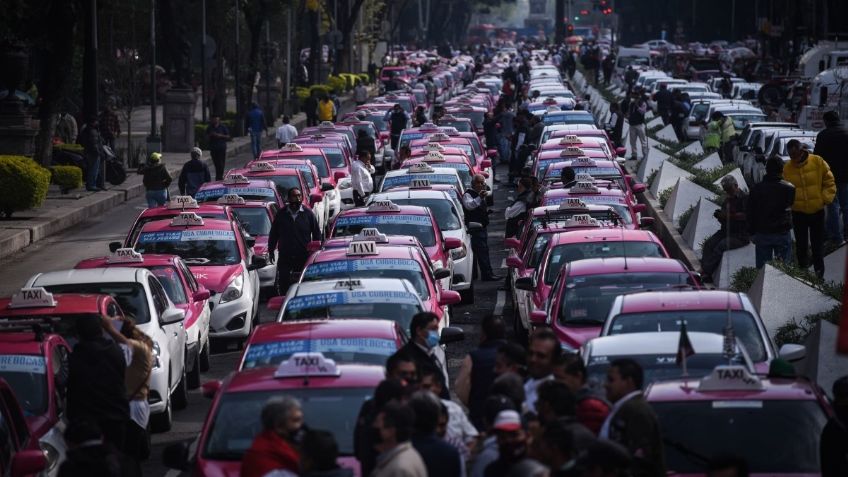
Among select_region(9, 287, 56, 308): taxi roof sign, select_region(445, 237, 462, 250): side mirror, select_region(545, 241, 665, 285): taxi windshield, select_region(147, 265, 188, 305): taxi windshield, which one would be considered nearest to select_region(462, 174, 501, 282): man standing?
select_region(445, 237, 462, 250): side mirror

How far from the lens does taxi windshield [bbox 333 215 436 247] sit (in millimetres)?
21734

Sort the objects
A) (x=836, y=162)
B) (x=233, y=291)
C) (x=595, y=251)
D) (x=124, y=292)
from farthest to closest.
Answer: (x=836, y=162)
(x=233, y=291)
(x=595, y=251)
(x=124, y=292)

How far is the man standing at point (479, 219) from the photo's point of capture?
24.3 meters

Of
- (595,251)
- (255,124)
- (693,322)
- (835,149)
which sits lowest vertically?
(255,124)

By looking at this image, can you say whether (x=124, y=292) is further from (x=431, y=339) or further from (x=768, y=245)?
(x=768, y=245)

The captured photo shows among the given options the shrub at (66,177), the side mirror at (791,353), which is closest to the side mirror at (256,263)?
the side mirror at (791,353)

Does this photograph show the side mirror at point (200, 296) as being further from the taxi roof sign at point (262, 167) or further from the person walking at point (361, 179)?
the person walking at point (361, 179)

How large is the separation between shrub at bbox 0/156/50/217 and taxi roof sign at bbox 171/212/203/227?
12038mm

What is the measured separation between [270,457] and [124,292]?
7277 millimetres

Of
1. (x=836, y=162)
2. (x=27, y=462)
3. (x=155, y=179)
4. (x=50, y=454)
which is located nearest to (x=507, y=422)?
(x=27, y=462)

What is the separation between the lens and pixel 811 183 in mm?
20141

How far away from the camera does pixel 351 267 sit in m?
17.8

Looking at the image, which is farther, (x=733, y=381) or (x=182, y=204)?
(x=182, y=204)

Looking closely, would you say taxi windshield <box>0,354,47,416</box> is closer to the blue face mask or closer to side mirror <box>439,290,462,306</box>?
the blue face mask
